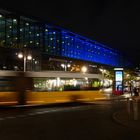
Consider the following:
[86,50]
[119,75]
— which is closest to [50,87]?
[119,75]

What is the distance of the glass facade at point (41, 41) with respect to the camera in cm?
10488

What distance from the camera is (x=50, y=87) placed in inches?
1288

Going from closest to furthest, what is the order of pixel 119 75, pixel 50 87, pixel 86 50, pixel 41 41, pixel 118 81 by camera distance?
1. pixel 50 87
2. pixel 119 75
3. pixel 118 81
4. pixel 41 41
5. pixel 86 50

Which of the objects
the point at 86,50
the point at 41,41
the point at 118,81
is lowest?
the point at 118,81

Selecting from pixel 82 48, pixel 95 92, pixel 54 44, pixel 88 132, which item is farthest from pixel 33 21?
pixel 88 132

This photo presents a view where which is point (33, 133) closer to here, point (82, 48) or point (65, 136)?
point (65, 136)

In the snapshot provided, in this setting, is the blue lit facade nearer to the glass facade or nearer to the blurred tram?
the glass facade

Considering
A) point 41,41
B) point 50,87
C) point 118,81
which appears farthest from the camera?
point 41,41

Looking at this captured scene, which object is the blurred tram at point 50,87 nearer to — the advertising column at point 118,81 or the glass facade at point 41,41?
the advertising column at point 118,81

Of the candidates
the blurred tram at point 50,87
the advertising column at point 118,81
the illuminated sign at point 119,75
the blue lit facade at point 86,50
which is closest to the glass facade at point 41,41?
the blue lit facade at point 86,50

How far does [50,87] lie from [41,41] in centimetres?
9436

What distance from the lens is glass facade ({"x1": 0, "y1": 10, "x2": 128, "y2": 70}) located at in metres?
105

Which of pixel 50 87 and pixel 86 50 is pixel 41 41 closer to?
pixel 86 50

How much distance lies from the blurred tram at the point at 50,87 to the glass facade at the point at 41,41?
59711mm
